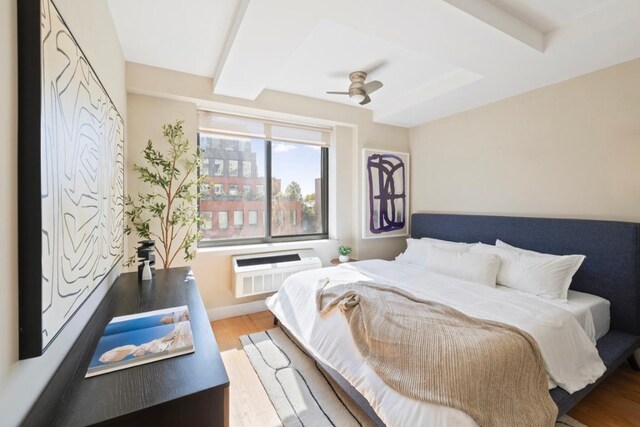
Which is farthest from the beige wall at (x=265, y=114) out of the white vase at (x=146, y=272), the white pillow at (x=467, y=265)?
the white pillow at (x=467, y=265)

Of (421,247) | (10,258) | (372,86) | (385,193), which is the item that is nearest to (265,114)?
(372,86)

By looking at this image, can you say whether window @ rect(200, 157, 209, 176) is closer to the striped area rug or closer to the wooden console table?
the striped area rug

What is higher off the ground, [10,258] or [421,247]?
[10,258]

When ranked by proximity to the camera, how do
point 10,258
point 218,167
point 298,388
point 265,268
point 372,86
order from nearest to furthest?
point 10,258 → point 298,388 → point 372,86 → point 265,268 → point 218,167

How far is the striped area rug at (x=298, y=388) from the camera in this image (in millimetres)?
1752

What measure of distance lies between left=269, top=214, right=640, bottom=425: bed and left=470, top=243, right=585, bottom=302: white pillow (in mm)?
156

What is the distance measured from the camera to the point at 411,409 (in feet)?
4.17

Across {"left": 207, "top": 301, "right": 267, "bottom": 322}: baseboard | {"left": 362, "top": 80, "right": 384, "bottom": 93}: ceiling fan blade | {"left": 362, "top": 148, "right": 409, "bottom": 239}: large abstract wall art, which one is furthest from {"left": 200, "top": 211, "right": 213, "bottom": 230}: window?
{"left": 362, "top": 80, "right": 384, "bottom": 93}: ceiling fan blade

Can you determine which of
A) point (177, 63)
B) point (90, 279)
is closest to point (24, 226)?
point (90, 279)

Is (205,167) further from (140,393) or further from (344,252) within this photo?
(140,393)

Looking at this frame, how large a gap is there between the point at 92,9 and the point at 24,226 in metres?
1.36

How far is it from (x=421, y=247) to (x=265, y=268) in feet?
6.15

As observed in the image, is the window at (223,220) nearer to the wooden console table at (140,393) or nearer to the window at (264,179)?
the window at (264,179)

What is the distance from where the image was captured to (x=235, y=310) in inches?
129
